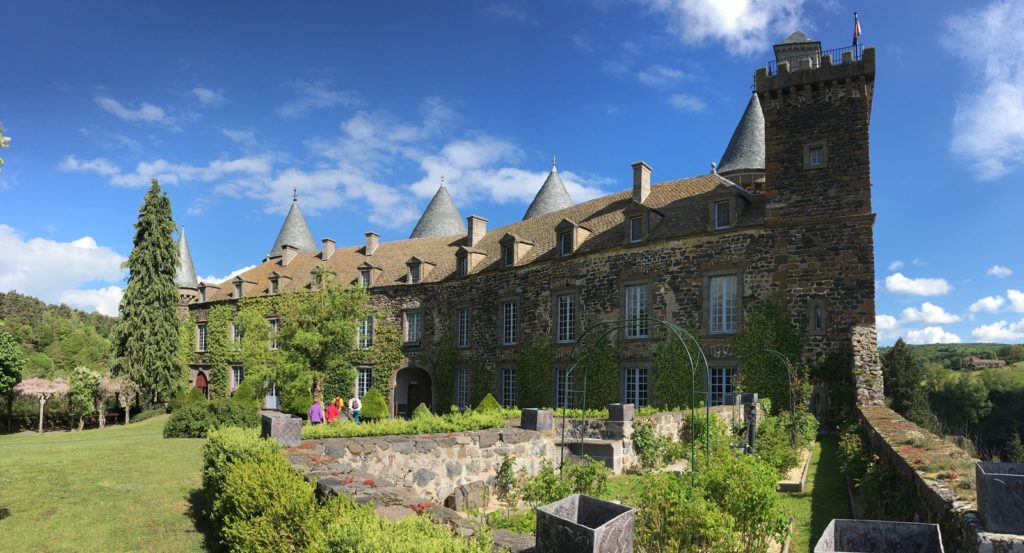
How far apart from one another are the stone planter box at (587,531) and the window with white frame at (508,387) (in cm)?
2289

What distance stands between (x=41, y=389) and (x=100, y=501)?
25851 mm

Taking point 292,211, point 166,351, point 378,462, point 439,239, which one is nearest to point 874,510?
point 378,462

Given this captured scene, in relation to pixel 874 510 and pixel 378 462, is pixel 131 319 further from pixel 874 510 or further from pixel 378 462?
pixel 874 510

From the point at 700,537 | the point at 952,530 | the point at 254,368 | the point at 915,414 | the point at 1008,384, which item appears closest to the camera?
the point at 952,530

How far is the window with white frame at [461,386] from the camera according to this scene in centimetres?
3033

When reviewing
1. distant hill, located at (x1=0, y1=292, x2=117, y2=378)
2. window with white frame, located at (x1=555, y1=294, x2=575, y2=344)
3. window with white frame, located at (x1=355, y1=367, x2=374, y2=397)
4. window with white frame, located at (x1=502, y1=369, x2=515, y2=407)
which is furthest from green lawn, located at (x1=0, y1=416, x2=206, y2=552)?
distant hill, located at (x1=0, y1=292, x2=117, y2=378)

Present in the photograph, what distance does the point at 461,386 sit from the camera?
30594 mm

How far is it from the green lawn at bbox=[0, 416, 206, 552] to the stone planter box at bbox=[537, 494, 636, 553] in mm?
6652

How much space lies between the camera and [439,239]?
37562 mm

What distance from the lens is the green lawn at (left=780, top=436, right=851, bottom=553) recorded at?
8169 millimetres

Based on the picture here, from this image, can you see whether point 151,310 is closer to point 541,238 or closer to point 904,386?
point 541,238

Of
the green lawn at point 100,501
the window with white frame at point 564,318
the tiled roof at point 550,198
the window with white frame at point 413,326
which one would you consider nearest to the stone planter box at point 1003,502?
the green lawn at point 100,501

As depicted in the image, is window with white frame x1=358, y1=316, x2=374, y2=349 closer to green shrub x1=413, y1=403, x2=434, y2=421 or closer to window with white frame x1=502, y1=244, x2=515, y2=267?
window with white frame x1=502, y1=244, x2=515, y2=267

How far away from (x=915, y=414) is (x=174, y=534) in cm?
4706
